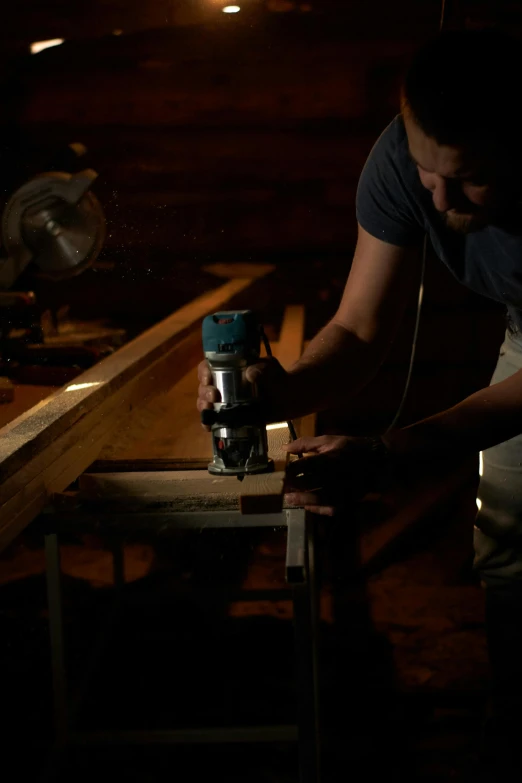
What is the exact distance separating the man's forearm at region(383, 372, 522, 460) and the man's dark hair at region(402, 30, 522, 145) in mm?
539

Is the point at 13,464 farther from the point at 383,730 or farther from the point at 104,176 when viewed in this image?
the point at 104,176

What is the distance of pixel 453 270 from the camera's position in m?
2.00

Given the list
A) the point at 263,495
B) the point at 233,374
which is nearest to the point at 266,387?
the point at 233,374

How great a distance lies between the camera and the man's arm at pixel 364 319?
79.2 inches

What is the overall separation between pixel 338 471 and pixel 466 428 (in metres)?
0.30

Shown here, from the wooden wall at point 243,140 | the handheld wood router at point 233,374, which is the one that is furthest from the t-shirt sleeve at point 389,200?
the wooden wall at point 243,140

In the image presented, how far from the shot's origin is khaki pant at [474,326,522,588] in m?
2.16

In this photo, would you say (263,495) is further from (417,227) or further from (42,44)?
(42,44)

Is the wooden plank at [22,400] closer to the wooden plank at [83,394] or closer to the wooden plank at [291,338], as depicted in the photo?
the wooden plank at [83,394]

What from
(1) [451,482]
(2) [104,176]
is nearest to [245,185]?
(2) [104,176]

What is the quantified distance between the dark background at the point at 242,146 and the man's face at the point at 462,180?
349cm

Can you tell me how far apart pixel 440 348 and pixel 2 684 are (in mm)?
3519

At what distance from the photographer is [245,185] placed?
17.4 feet

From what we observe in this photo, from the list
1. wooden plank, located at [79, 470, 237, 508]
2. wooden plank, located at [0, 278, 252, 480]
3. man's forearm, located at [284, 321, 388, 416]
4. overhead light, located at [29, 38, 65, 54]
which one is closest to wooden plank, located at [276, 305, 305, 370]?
wooden plank, located at [0, 278, 252, 480]
